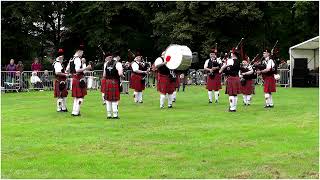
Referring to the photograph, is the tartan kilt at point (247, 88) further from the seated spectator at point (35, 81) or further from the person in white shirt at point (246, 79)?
the seated spectator at point (35, 81)

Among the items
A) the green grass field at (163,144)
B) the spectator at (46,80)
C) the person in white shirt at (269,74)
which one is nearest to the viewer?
the green grass field at (163,144)

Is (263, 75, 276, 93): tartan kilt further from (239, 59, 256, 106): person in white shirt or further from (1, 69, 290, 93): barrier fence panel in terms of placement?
(1, 69, 290, 93): barrier fence panel

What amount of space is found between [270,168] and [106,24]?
106 ft

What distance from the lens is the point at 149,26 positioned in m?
41.8

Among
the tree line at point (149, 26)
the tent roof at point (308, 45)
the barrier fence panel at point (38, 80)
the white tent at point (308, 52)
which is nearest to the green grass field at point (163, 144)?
the barrier fence panel at point (38, 80)

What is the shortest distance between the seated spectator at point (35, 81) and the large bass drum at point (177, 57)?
36.3ft

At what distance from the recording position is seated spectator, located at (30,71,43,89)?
25.7m

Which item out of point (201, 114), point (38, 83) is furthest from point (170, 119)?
point (38, 83)

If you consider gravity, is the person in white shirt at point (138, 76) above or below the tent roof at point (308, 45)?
below

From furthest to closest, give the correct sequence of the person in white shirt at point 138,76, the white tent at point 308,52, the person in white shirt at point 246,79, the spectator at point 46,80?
the white tent at point 308,52 → the spectator at point 46,80 → the person in white shirt at point 138,76 → the person in white shirt at point 246,79

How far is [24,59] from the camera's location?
41.0 m

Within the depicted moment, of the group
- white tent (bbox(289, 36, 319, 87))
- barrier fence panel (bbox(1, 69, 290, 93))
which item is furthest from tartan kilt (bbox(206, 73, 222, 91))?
white tent (bbox(289, 36, 319, 87))

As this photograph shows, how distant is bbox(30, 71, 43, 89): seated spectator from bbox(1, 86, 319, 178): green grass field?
10.2 m

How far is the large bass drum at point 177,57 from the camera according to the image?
→ 16.0 meters
